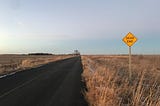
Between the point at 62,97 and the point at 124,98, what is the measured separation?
262 cm

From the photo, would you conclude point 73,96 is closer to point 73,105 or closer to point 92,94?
point 92,94

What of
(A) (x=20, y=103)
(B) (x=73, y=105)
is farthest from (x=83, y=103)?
(A) (x=20, y=103)

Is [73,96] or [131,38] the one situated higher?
[131,38]

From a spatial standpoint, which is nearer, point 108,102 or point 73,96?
point 108,102

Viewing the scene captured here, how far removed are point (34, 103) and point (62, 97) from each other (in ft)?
6.22

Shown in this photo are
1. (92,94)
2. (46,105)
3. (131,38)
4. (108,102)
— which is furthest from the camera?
(131,38)

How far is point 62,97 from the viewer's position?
476 inches

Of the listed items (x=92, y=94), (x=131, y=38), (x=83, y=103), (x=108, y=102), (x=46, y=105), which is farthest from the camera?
(x=131, y=38)

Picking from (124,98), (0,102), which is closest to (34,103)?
(0,102)

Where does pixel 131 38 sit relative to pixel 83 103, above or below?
above

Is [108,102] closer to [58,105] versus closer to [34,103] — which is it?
[58,105]

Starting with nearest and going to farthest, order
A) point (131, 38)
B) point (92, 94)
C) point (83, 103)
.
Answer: point (83, 103)
point (92, 94)
point (131, 38)

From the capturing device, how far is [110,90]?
11.0 meters

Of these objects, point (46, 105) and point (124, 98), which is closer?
point (46, 105)
